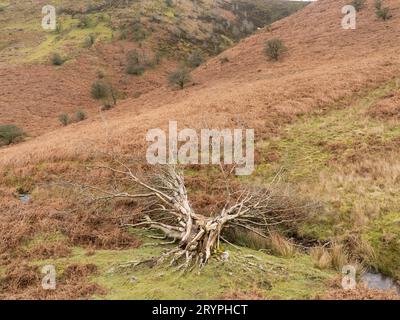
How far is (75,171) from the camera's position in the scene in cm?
1766

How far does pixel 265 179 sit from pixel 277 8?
106967mm

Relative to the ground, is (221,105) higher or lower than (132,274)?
higher

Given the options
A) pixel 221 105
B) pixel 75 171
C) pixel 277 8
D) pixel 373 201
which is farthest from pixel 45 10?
pixel 373 201

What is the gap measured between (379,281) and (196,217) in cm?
445

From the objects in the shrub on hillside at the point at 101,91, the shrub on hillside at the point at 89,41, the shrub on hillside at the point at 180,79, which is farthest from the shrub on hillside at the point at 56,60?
the shrub on hillside at the point at 180,79

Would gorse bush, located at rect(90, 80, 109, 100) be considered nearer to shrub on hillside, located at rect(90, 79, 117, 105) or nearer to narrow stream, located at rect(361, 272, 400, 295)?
shrub on hillside, located at rect(90, 79, 117, 105)

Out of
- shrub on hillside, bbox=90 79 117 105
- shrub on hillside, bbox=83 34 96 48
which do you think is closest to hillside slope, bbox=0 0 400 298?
shrub on hillside, bbox=90 79 117 105

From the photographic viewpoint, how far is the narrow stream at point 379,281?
876cm

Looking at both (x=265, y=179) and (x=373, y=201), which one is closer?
(x=373, y=201)

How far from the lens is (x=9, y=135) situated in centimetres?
3678

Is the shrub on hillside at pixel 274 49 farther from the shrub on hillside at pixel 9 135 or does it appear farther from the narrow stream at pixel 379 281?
the narrow stream at pixel 379 281

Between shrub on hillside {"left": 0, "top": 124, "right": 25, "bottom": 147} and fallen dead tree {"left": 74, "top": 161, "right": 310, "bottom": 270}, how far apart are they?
2688 centimetres
